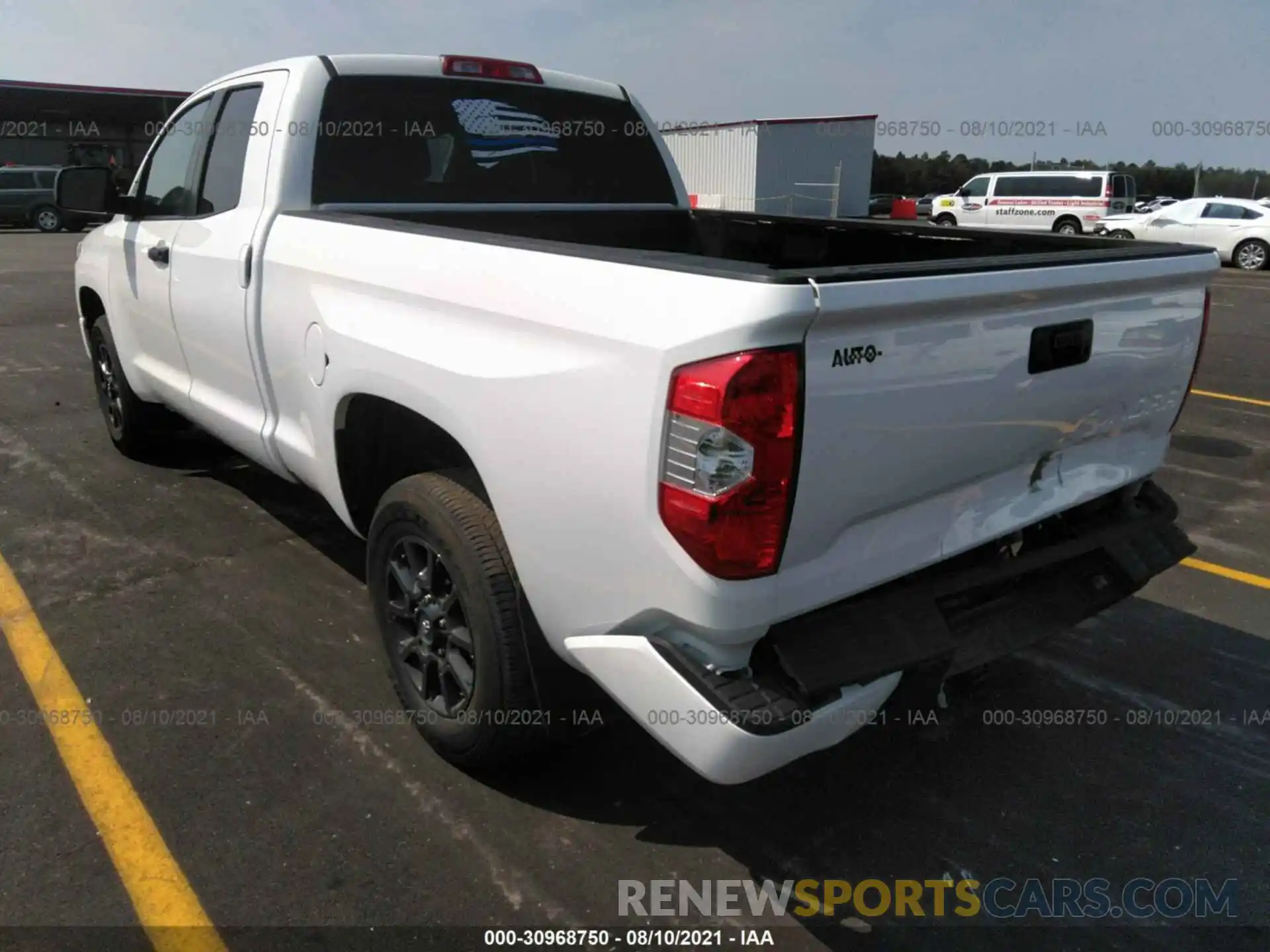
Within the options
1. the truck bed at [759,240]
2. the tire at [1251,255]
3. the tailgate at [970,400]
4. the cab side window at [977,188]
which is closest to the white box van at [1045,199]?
the cab side window at [977,188]

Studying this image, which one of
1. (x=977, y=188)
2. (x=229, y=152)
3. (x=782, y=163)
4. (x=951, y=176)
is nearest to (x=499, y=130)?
(x=229, y=152)

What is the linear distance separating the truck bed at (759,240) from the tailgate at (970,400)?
76mm

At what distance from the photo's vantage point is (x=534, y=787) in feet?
9.53

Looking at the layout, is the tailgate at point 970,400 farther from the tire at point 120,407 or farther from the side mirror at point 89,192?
the tire at point 120,407

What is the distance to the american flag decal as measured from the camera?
405 cm

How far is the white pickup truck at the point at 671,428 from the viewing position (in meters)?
1.96

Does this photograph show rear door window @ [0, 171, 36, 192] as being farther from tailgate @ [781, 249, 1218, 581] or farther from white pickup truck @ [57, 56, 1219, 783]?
tailgate @ [781, 249, 1218, 581]

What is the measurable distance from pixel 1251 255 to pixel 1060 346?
22.8 meters

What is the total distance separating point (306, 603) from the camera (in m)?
3.98

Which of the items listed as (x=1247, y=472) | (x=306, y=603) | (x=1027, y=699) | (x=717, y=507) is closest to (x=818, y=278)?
(x=717, y=507)

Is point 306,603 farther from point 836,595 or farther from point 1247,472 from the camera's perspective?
point 1247,472

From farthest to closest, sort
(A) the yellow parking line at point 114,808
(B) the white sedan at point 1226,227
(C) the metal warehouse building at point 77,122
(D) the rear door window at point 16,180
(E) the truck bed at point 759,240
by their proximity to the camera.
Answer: (C) the metal warehouse building at point 77,122 < (D) the rear door window at point 16,180 < (B) the white sedan at point 1226,227 < (A) the yellow parking line at point 114,808 < (E) the truck bed at point 759,240

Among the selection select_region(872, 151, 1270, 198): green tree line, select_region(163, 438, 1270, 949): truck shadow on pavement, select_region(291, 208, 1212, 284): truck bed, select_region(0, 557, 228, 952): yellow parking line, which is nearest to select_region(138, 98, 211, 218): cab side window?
select_region(291, 208, 1212, 284): truck bed

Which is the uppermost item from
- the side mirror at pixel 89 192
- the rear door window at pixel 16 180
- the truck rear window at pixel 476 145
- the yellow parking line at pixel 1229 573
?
the rear door window at pixel 16 180
